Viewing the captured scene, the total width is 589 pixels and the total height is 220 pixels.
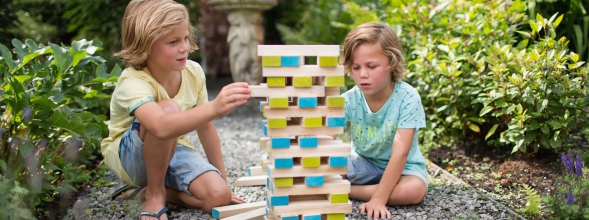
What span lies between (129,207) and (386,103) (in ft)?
4.94

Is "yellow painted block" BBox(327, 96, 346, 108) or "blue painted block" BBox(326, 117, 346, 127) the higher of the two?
"yellow painted block" BBox(327, 96, 346, 108)

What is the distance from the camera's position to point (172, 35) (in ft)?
8.95

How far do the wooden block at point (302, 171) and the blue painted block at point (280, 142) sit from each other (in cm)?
11

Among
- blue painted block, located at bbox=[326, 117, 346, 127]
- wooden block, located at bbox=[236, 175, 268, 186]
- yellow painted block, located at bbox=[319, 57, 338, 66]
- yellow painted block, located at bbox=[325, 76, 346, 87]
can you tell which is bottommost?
wooden block, located at bbox=[236, 175, 268, 186]

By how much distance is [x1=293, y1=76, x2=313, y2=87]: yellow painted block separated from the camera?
2354mm

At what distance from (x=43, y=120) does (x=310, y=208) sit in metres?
1.47

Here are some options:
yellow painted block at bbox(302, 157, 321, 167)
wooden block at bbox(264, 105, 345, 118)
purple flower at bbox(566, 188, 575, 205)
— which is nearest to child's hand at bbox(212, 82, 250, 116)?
wooden block at bbox(264, 105, 345, 118)

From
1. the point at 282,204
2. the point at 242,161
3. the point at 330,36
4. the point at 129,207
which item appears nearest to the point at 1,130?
the point at 129,207

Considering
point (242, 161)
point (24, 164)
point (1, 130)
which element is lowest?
point (242, 161)

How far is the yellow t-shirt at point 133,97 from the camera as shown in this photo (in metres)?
2.70

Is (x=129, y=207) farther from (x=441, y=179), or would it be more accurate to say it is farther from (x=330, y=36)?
(x=330, y=36)

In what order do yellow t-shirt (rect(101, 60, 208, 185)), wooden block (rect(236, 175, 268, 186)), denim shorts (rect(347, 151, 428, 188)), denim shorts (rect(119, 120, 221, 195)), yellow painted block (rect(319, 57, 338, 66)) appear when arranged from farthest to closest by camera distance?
wooden block (rect(236, 175, 268, 186)) < denim shorts (rect(347, 151, 428, 188)) < denim shorts (rect(119, 120, 221, 195)) < yellow t-shirt (rect(101, 60, 208, 185)) < yellow painted block (rect(319, 57, 338, 66))

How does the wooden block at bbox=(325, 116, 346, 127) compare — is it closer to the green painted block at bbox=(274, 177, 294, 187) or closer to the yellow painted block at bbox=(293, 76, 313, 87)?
the yellow painted block at bbox=(293, 76, 313, 87)

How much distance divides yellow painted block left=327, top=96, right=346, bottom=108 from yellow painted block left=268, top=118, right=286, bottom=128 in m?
0.21
